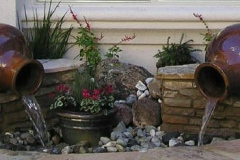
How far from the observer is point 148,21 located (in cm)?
567

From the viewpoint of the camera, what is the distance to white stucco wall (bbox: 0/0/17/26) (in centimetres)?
563

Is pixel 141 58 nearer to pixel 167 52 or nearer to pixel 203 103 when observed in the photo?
pixel 167 52

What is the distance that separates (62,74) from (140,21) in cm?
90

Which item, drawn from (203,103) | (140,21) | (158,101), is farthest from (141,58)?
(203,103)

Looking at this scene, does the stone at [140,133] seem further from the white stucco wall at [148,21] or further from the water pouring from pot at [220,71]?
the white stucco wall at [148,21]

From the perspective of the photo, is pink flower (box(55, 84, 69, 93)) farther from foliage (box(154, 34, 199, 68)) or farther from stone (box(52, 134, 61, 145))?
foliage (box(154, 34, 199, 68))

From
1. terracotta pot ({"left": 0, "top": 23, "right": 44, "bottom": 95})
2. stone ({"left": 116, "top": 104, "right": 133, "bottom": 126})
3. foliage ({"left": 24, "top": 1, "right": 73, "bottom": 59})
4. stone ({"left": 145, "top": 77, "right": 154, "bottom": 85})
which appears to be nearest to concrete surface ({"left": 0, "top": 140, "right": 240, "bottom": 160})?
terracotta pot ({"left": 0, "top": 23, "right": 44, "bottom": 95})

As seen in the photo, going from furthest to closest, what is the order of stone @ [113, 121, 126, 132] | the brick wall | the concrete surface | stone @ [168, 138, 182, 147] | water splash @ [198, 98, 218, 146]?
stone @ [113, 121, 126, 132] → the brick wall → stone @ [168, 138, 182, 147] → water splash @ [198, 98, 218, 146] → the concrete surface

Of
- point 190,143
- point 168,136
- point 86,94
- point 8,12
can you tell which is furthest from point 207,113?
point 8,12

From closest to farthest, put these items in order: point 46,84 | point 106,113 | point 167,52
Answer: point 106,113 < point 46,84 < point 167,52

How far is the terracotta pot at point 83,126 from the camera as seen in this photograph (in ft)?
15.7

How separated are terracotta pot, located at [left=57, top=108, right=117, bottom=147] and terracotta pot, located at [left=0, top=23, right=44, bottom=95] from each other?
0.33 m

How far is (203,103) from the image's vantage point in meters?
4.87

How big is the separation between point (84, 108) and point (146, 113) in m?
0.58
